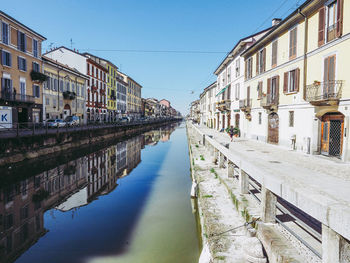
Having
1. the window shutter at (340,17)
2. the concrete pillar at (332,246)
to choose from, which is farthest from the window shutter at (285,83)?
the concrete pillar at (332,246)

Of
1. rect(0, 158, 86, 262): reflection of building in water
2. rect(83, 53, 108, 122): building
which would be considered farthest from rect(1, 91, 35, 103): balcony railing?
rect(83, 53, 108, 122): building

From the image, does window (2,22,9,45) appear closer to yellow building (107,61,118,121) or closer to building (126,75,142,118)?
yellow building (107,61,118,121)

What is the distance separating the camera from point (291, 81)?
A: 15773 millimetres

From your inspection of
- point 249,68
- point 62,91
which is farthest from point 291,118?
point 62,91

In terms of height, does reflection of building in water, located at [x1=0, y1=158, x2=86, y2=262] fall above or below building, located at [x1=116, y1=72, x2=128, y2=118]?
below

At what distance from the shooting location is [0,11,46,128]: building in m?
22.9

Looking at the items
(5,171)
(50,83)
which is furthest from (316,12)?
(50,83)

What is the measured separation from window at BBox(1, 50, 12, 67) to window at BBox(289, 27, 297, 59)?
91.1 ft

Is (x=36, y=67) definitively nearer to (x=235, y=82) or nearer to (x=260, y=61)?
(x=235, y=82)

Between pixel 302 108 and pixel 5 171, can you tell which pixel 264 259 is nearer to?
pixel 302 108

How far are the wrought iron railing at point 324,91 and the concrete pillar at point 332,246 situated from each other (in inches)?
431

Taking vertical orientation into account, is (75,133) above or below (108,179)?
above

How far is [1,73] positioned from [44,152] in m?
11.9

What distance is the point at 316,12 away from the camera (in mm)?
13016
